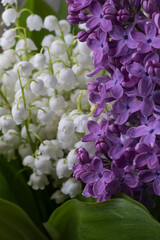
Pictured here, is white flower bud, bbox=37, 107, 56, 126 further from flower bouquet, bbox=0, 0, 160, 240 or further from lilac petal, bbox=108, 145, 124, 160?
lilac petal, bbox=108, 145, 124, 160

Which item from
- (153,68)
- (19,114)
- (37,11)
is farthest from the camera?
(37,11)

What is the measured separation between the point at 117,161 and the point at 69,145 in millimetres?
120

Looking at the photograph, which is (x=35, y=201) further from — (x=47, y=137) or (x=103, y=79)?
(x=103, y=79)

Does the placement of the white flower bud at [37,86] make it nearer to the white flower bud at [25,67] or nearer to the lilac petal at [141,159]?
the white flower bud at [25,67]

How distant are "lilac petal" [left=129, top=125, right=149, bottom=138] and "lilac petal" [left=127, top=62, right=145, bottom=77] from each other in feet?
0.14

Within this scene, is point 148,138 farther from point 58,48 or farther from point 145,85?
point 58,48

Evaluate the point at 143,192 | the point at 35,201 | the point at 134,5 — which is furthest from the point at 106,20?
the point at 35,201

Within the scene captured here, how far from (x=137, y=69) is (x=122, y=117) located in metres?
0.05

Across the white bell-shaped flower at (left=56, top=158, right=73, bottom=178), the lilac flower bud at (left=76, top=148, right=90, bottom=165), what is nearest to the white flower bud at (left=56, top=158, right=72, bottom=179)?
the white bell-shaped flower at (left=56, top=158, right=73, bottom=178)

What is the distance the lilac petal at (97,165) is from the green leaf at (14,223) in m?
0.07

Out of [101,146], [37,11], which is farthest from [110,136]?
[37,11]

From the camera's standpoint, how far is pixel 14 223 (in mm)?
338

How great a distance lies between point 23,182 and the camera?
1.66ft

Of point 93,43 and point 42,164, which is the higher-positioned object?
point 93,43
